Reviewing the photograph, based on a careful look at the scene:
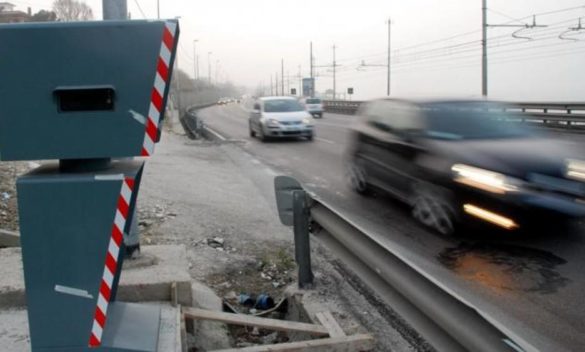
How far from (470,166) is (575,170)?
1.17 meters

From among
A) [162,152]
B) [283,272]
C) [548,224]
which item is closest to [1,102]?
[283,272]

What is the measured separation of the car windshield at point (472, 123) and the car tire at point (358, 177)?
6.83ft

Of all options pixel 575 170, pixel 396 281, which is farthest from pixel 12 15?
pixel 396 281

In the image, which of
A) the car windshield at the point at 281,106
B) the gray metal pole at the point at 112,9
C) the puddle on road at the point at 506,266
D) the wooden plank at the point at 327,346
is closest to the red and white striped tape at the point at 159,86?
the wooden plank at the point at 327,346

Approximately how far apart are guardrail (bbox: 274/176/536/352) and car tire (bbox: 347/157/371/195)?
5142 mm

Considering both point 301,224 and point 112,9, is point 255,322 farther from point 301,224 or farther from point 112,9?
point 112,9

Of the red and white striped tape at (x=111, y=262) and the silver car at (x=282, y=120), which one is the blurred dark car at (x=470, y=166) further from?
the silver car at (x=282, y=120)

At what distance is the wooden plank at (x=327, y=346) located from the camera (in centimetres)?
373

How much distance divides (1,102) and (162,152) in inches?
596

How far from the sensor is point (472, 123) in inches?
319

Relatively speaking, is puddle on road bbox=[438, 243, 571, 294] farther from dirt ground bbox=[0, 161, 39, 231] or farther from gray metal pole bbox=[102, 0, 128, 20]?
dirt ground bbox=[0, 161, 39, 231]

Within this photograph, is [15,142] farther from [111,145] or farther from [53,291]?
[53,291]

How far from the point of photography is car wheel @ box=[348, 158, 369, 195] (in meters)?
10.1

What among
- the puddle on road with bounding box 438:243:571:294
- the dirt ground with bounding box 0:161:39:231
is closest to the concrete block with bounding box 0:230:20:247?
the dirt ground with bounding box 0:161:39:231
